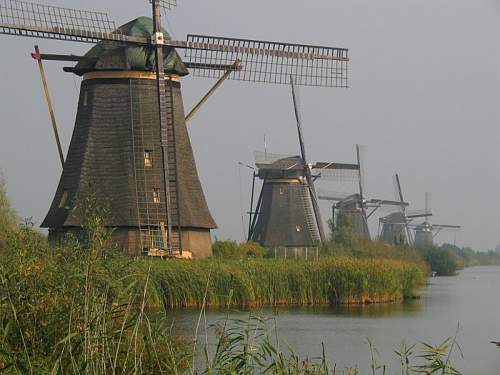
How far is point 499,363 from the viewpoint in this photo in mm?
9578

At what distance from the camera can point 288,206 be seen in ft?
124

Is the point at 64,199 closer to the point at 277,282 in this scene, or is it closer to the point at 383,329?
the point at 277,282

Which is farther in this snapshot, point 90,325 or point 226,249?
point 226,249

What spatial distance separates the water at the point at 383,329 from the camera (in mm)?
12516

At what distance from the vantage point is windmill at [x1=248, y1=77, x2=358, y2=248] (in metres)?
37.6

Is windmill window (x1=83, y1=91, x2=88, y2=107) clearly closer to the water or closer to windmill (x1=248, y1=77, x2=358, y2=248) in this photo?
the water

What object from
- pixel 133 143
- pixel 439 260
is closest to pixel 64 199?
pixel 133 143

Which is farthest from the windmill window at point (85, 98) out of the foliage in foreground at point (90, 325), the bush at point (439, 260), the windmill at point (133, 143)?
the bush at point (439, 260)

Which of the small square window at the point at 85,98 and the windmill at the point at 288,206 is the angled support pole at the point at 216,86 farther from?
the windmill at the point at 288,206

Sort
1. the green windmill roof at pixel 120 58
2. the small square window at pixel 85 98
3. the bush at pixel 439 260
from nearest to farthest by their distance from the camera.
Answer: the green windmill roof at pixel 120 58 < the small square window at pixel 85 98 < the bush at pixel 439 260

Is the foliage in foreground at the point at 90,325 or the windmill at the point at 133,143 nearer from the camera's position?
the foliage in foreground at the point at 90,325

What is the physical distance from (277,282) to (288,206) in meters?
17.4

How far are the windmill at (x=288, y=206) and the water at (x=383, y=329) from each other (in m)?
14.2

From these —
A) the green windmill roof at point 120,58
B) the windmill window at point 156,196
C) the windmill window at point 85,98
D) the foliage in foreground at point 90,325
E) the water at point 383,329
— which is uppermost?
the green windmill roof at point 120,58
